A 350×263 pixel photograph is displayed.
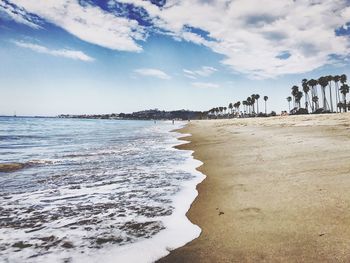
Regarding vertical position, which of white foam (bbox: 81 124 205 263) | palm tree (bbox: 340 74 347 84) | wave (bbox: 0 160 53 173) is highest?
palm tree (bbox: 340 74 347 84)

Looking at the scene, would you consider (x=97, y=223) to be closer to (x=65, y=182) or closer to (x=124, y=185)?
(x=124, y=185)

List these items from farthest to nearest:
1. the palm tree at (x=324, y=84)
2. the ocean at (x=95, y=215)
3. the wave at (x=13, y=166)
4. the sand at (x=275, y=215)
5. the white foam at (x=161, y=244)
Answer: the palm tree at (x=324, y=84) → the wave at (x=13, y=166) → the ocean at (x=95, y=215) → the white foam at (x=161, y=244) → the sand at (x=275, y=215)

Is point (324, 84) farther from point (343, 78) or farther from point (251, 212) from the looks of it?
point (251, 212)

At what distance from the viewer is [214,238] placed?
4.48 m

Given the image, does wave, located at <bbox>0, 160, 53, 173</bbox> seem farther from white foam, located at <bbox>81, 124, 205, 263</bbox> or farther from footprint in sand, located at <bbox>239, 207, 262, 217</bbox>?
footprint in sand, located at <bbox>239, 207, 262, 217</bbox>

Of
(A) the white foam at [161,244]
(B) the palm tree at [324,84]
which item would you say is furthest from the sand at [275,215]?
(B) the palm tree at [324,84]

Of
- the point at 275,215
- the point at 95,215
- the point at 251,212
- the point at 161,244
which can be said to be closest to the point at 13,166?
the point at 95,215

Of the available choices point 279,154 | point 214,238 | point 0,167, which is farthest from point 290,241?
point 0,167

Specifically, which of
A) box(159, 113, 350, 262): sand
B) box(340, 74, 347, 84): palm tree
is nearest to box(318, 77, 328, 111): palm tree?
box(340, 74, 347, 84): palm tree

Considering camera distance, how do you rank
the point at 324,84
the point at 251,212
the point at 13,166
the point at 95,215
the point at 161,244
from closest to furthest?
1. the point at 161,244
2. the point at 251,212
3. the point at 95,215
4. the point at 13,166
5. the point at 324,84

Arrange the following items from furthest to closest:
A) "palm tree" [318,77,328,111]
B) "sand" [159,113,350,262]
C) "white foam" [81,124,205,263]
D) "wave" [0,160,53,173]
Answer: "palm tree" [318,77,328,111], "wave" [0,160,53,173], "white foam" [81,124,205,263], "sand" [159,113,350,262]

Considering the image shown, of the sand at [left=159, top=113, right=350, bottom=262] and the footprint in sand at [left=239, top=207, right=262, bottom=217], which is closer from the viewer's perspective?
the sand at [left=159, top=113, right=350, bottom=262]

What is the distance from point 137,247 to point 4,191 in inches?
230

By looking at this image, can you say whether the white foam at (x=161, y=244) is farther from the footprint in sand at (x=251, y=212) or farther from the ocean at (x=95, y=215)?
the footprint in sand at (x=251, y=212)
